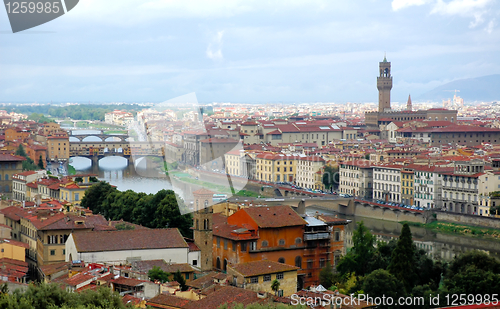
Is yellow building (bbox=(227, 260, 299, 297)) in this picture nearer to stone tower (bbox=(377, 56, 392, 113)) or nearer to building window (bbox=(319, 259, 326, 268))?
building window (bbox=(319, 259, 326, 268))

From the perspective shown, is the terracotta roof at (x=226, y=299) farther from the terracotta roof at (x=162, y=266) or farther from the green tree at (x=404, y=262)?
the green tree at (x=404, y=262)

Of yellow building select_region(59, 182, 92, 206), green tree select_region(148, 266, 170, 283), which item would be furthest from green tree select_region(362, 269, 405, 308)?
yellow building select_region(59, 182, 92, 206)

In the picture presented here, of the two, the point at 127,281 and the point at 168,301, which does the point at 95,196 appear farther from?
the point at 168,301

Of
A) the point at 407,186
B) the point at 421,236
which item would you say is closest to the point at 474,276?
the point at 421,236

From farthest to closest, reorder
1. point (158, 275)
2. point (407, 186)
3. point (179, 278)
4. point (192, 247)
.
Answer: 1. point (407, 186)
2. point (192, 247)
3. point (179, 278)
4. point (158, 275)

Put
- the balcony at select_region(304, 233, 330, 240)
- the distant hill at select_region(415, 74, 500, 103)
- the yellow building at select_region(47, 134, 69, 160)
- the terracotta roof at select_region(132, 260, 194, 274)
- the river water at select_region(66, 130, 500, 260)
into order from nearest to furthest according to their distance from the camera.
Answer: the terracotta roof at select_region(132, 260, 194, 274) → the balcony at select_region(304, 233, 330, 240) → the river water at select_region(66, 130, 500, 260) → the yellow building at select_region(47, 134, 69, 160) → the distant hill at select_region(415, 74, 500, 103)
